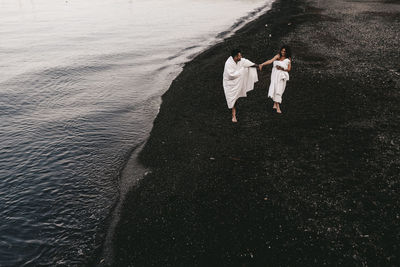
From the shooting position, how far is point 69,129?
13086mm

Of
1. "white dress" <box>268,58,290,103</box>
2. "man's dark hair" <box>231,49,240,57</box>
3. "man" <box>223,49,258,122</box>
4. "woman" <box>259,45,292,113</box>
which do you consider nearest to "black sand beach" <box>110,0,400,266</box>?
"white dress" <box>268,58,290,103</box>

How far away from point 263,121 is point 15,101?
14865 millimetres

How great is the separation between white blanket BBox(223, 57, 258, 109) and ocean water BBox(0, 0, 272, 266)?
13.7 feet

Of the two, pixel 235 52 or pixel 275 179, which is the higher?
pixel 235 52

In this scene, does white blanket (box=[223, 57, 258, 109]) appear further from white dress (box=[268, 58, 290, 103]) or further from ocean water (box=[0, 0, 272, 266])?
ocean water (box=[0, 0, 272, 266])

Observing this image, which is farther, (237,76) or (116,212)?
(237,76)

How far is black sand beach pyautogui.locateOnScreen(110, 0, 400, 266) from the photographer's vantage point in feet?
19.6

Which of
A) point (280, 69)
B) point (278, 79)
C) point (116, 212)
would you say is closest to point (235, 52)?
point (280, 69)

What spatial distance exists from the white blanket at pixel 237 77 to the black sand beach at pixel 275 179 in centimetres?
122

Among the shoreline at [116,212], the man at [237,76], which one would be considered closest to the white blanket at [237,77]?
the man at [237,76]

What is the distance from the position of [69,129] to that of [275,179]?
9.91 meters

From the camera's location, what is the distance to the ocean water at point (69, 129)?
735cm

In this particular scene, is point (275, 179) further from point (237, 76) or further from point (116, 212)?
point (116, 212)

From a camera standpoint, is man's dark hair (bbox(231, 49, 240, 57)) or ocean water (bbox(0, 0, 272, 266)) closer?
ocean water (bbox(0, 0, 272, 266))
